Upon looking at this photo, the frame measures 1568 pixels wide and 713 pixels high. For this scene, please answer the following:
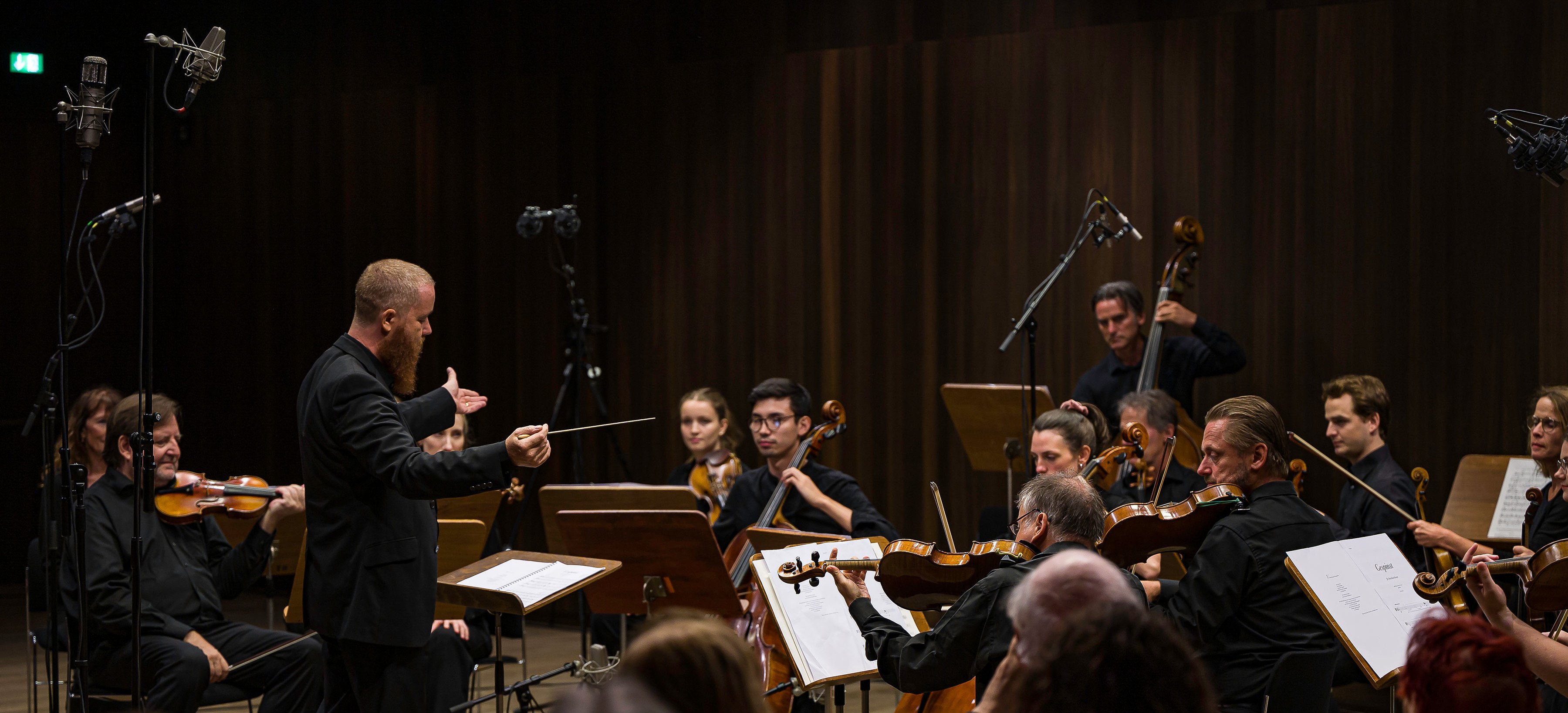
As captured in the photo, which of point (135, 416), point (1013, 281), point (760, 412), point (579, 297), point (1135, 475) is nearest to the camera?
point (135, 416)

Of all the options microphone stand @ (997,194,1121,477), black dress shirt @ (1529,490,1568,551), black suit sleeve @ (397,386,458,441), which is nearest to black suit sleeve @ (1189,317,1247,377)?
microphone stand @ (997,194,1121,477)

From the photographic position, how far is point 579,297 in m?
7.30

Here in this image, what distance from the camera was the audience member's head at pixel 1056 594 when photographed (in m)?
1.72

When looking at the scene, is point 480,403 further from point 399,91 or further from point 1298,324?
point 399,91

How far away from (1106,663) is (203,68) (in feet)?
9.28

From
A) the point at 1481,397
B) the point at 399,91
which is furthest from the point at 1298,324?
the point at 399,91

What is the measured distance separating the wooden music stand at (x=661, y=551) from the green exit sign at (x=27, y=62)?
6.25 m

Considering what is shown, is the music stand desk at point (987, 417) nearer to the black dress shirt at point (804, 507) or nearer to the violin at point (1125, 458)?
the black dress shirt at point (804, 507)

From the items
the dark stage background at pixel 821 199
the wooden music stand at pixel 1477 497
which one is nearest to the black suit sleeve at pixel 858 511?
the dark stage background at pixel 821 199

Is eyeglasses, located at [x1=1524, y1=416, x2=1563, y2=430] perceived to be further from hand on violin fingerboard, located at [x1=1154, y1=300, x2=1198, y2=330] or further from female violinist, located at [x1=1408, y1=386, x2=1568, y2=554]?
hand on violin fingerboard, located at [x1=1154, y1=300, x2=1198, y2=330]

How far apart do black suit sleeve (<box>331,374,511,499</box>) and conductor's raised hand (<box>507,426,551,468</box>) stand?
2cm

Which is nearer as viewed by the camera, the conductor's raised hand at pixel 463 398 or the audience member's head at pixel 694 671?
the audience member's head at pixel 694 671

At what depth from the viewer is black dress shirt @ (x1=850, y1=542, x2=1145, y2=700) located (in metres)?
2.66

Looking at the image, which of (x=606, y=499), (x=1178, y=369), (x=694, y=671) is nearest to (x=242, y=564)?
(x=606, y=499)
